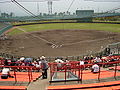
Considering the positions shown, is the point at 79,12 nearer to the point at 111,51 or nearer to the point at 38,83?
the point at 111,51

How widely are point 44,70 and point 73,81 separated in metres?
1.60

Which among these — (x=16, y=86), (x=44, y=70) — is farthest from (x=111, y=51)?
(x=16, y=86)

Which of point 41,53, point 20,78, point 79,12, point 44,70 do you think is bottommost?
point 41,53

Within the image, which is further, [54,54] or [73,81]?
[54,54]

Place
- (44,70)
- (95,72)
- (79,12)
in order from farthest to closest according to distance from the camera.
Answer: (79,12), (95,72), (44,70)

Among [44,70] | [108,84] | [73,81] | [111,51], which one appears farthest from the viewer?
[111,51]

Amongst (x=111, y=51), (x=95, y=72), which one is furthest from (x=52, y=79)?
(x=111, y=51)

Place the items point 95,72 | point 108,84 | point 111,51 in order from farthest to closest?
point 111,51, point 95,72, point 108,84

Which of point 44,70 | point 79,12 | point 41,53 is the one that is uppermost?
point 79,12

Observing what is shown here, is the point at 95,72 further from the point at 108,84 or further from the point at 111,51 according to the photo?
the point at 111,51

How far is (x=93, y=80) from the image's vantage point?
649cm

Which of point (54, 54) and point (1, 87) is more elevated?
point (1, 87)

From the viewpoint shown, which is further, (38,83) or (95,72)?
(95,72)

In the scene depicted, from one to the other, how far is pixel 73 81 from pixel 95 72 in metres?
2.22
